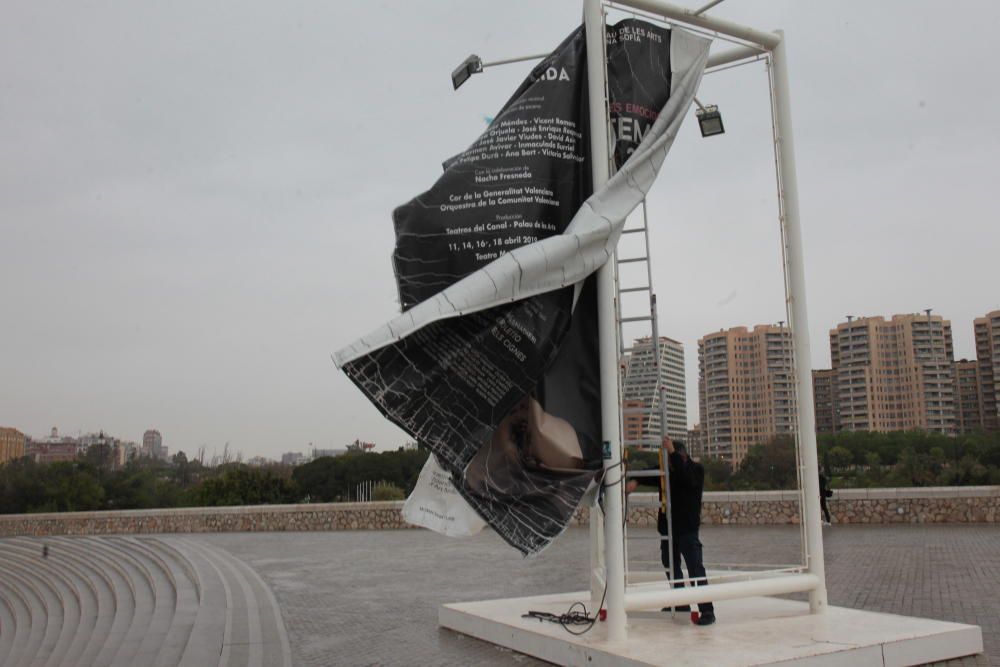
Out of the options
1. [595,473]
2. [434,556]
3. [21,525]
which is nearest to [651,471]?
[595,473]

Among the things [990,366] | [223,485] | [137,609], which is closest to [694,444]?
[137,609]

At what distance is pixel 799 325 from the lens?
6652 mm

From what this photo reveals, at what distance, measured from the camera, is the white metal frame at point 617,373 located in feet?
18.4

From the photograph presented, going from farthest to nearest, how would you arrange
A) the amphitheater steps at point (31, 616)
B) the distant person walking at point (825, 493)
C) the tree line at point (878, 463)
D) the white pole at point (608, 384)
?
1. the tree line at point (878, 463)
2. the distant person walking at point (825, 493)
3. the amphitheater steps at point (31, 616)
4. the white pole at point (608, 384)

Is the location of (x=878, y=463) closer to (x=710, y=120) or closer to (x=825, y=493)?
(x=825, y=493)

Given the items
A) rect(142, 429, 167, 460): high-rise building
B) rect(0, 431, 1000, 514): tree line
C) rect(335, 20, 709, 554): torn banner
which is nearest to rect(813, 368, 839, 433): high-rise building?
rect(0, 431, 1000, 514): tree line

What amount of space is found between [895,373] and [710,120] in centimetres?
3631

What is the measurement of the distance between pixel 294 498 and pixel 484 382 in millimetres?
30028

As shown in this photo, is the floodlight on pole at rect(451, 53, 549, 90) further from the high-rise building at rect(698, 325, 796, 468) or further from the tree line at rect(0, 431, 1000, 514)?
the tree line at rect(0, 431, 1000, 514)

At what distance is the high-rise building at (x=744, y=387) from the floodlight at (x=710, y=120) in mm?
1802

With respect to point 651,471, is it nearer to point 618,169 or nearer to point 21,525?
point 618,169

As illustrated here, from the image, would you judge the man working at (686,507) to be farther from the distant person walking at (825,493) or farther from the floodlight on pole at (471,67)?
the distant person walking at (825,493)

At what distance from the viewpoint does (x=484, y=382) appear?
17.5ft

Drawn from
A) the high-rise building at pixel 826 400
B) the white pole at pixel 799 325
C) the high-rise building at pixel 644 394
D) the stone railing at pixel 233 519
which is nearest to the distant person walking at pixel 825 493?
the white pole at pixel 799 325
